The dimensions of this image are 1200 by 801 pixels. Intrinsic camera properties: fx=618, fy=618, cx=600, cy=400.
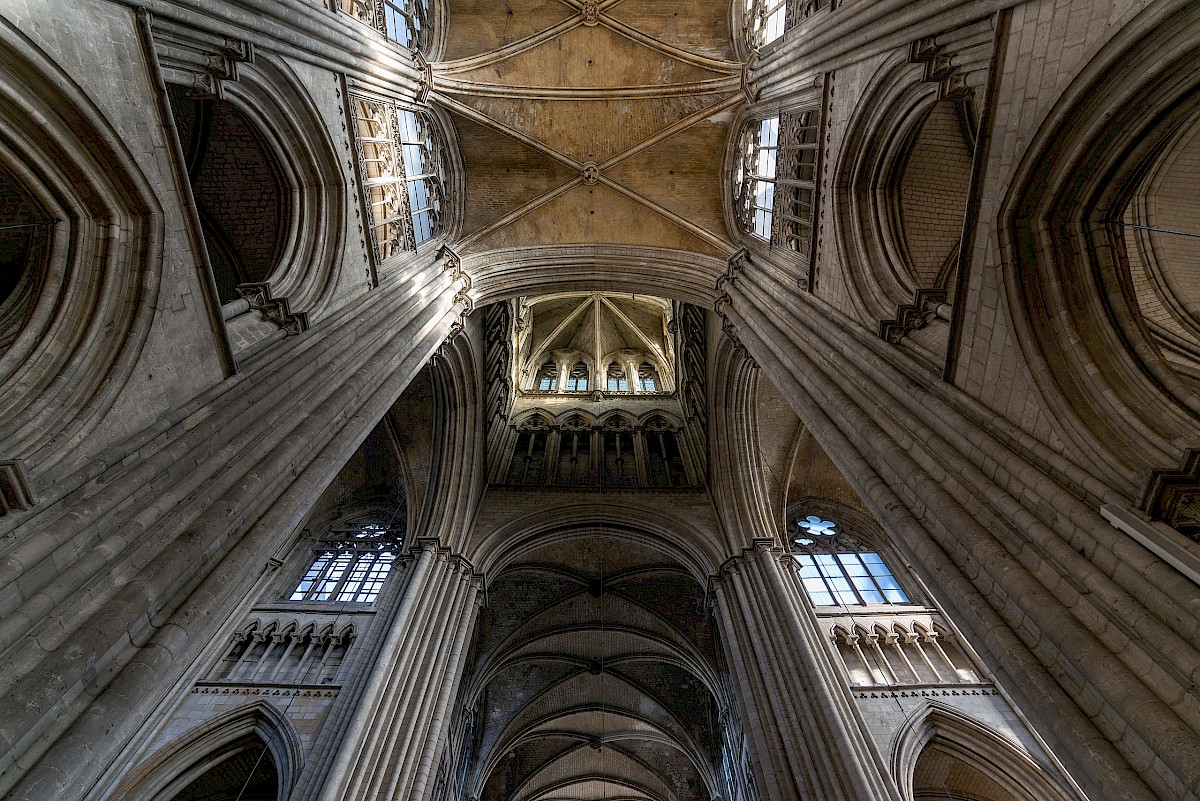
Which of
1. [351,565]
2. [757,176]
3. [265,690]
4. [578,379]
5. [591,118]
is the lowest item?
[265,690]

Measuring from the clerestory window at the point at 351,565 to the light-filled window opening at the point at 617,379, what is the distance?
31.9 ft

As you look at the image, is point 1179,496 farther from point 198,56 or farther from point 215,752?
point 215,752

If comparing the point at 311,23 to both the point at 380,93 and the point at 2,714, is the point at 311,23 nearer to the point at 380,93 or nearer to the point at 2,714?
the point at 380,93

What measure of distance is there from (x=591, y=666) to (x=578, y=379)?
9860mm

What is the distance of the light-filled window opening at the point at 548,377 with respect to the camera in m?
22.3

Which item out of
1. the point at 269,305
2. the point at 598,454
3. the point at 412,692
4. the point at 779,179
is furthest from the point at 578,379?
the point at 269,305

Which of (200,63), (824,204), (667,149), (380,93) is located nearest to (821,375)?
(824,204)

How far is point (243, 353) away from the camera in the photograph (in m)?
6.65

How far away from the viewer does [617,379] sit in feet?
76.3

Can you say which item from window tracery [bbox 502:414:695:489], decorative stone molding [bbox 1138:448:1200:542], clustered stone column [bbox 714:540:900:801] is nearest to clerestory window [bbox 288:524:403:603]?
window tracery [bbox 502:414:695:489]

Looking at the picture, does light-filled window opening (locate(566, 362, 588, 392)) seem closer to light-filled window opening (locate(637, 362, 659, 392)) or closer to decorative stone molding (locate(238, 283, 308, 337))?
light-filled window opening (locate(637, 362, 659, 392))

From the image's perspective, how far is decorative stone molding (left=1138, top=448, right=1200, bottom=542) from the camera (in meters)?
3.47

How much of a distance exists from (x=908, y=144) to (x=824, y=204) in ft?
4.83

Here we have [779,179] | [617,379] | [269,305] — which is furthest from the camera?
[617,379]
